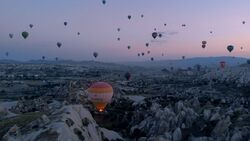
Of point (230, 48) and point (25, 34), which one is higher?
point (25, 34)

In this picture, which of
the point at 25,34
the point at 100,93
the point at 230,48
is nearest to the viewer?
the point at 100,93

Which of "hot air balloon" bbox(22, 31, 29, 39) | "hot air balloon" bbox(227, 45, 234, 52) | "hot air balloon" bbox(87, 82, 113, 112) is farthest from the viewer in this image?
"hot air balloon" bbox(227, 45, 234, 52)

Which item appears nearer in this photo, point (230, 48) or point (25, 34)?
point (25, 34)

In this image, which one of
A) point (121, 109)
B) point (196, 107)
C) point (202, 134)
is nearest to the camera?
point (202, 134)

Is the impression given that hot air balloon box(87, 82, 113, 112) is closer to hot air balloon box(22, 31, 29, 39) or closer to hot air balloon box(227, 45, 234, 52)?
hot air balloon box(22, 31, 29, 39)

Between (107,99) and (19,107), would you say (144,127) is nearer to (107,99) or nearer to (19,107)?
(107,99)

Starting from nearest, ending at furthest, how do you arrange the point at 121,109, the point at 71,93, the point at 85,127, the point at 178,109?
Result: the point at 85,127 < the point at 178,109 < the point at 121,109 < the point at 71,93

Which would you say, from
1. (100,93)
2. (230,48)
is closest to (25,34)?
(100,93)

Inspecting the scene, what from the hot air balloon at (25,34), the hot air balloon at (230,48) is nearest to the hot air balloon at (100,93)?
the hot air balloon at (25,34)

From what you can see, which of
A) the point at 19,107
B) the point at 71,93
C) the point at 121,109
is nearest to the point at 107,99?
the point at 121,109

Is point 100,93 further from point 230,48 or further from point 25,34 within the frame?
point 230,48

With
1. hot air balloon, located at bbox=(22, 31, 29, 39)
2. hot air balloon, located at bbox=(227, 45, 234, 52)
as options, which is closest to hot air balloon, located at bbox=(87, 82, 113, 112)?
hot air balloon, located at bbox=(22, 31, 29, 39)
